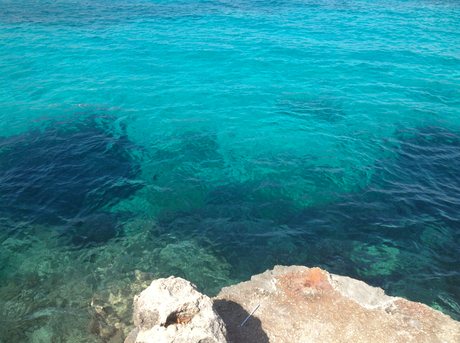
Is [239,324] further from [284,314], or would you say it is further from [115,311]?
[115,311]

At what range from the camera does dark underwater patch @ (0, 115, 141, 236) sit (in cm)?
1391

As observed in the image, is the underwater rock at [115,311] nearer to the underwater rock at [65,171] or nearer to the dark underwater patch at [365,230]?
the dark underwater patch at [365,230]

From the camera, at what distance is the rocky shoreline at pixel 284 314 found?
6.79 m

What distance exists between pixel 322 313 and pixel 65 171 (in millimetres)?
13935

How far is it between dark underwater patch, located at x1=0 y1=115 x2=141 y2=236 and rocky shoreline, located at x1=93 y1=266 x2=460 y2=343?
237 inches

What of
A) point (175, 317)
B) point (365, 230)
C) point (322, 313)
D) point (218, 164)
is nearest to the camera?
point (175, 317)

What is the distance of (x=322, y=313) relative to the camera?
8.58 m

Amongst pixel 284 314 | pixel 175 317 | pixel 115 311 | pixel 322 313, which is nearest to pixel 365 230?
pixel 322 313

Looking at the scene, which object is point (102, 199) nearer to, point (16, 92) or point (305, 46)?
point (16, 92)

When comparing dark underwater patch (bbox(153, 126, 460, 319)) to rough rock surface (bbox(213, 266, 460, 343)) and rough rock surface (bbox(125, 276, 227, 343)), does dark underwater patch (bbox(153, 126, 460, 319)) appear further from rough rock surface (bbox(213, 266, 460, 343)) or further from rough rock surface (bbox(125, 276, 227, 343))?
rough rock surface (bbox(125, 276, 227, 343))

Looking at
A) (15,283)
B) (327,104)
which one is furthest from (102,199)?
(327,104)

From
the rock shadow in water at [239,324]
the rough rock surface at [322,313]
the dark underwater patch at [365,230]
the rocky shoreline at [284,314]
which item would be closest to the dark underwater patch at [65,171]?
the dark underwater patch at [365,230]

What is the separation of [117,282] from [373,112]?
61.2ft

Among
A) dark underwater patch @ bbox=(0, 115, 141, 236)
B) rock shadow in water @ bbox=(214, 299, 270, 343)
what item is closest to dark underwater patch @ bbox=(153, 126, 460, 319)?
rock shadow in water @ bbox=(214, 299, 270, 343)
